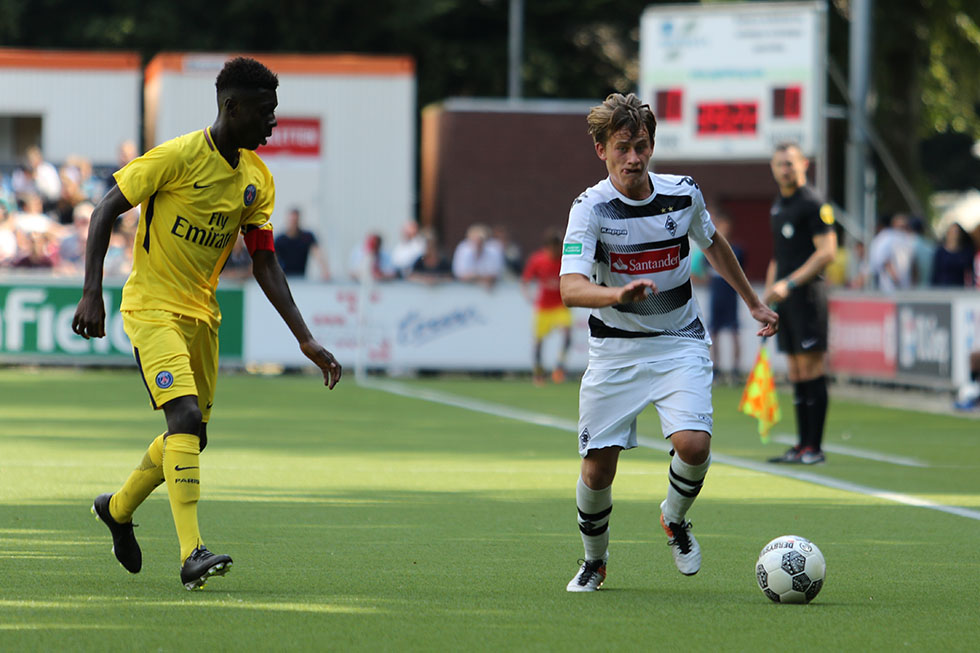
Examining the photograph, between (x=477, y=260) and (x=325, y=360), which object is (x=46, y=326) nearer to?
(x=477, y=260)

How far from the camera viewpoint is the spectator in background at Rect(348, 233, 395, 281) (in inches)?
930

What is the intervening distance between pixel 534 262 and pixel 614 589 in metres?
16.3

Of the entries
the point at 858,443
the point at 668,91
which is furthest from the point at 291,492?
the point at 668,91

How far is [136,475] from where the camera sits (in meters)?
7.23

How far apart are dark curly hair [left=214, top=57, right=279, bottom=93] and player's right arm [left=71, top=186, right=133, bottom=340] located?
61 centimetres

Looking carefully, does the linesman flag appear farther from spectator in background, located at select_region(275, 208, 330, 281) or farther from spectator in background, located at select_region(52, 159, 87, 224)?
spectator in background, located at select_region(52, 159, 87, 224)

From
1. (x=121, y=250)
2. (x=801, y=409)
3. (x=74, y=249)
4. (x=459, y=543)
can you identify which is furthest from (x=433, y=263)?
(x=459, y=543)

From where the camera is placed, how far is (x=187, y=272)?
714 cm

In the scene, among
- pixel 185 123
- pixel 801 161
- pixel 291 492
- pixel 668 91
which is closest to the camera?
pixel 291 492

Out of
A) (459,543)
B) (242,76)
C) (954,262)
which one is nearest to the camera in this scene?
(242,76)

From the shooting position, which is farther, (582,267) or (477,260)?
(477,260)

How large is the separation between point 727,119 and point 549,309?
209 inches

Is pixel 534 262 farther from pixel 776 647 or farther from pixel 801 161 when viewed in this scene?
pixel 776 647

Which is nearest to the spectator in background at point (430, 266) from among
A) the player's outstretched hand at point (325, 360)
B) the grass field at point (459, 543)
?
the grass field at point (459, 543)
